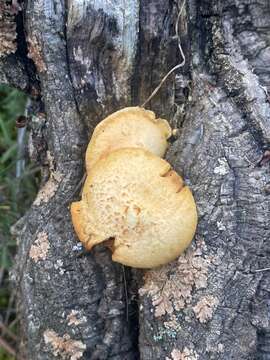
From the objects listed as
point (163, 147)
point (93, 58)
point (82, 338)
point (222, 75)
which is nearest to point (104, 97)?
point (93, 58)

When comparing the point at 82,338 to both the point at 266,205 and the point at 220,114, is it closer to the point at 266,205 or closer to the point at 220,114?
the point at 266,205

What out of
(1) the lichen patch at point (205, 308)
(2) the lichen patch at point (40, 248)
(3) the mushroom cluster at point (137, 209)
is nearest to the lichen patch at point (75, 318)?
(2) the lichen patch at point (40, 248)

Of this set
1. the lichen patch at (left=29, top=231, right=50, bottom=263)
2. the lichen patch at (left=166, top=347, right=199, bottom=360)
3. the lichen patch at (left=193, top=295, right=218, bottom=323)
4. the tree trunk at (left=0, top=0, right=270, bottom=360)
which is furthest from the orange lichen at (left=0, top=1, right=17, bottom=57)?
the lichen patch at (left=166, top=347, right=199, bottom=360)

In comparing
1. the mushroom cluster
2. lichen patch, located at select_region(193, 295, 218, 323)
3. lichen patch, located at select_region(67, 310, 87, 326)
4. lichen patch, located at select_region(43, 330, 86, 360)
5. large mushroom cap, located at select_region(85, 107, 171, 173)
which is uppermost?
large mushroom cap, located at select_region(85, 107, 171, 173)

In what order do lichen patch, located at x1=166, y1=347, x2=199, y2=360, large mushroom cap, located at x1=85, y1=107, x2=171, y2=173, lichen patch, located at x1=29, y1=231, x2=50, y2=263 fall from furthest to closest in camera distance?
lichen patch, located at x1=29, y1=231, x2=50, y2=263 < large mushroom cap, located at x1=85, y1=107, x2=171, y2=173 < lichen patch, located at x1=166, y1=347, x2=199, y2=360

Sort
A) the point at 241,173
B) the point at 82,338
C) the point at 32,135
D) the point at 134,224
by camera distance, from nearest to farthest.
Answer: the point at 134,224
the point at 241,173
the point at 82,338
the point at 32,135

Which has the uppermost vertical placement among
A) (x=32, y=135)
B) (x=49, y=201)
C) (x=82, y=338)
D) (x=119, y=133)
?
(x=119, y=133)

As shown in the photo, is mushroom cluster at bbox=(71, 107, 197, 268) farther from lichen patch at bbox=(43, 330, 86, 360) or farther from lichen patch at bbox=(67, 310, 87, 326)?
lichen patch at bbox=(43, 330, 86, 360)
